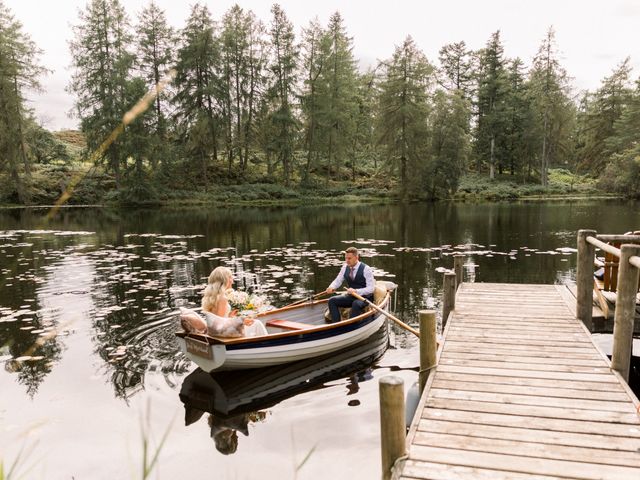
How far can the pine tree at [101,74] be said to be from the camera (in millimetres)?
43312

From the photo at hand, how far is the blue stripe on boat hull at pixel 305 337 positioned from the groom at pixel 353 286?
1.43 ft

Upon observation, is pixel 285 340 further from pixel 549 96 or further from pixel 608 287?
pixel 549 96

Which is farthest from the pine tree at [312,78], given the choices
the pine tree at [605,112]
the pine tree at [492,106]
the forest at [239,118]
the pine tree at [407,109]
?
the pine tree at [605,112]

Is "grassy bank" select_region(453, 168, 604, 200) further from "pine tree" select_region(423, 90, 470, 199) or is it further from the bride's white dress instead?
the bride's white dress

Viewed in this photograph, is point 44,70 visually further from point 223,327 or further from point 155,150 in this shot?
point 223,327

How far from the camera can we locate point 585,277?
27.0 ft

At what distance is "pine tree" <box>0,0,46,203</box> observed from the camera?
41.8 m

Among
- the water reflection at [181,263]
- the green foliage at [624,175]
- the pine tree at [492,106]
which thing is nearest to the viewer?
the water reflection at [181,263]

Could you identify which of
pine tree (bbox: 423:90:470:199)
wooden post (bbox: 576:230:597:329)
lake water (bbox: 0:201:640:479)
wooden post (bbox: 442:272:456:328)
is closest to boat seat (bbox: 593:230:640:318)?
wooden post (bbox: 576:230:597:329)

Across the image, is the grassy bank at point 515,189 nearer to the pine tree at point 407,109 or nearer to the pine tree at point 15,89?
the pine tree at point 407,109

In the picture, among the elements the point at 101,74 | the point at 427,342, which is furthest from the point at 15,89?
the point at 427,342

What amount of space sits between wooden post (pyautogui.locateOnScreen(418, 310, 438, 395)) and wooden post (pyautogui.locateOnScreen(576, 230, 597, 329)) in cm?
363

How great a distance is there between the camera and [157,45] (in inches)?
1858

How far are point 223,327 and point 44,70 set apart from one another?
161ft
